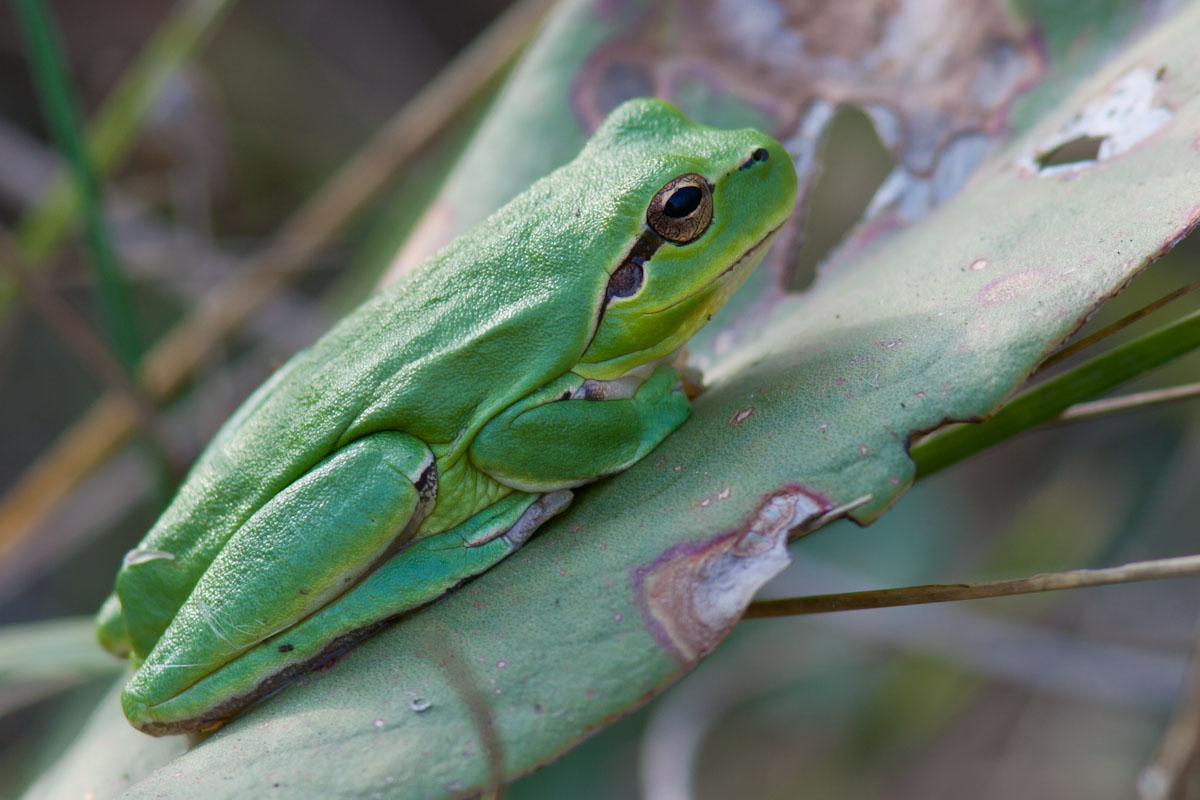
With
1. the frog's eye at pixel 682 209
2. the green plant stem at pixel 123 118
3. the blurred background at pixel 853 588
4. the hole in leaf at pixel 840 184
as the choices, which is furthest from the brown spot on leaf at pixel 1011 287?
the hole in leaf at pixel 840 184

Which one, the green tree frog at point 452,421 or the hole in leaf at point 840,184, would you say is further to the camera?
the hole in leaf at point 840,184

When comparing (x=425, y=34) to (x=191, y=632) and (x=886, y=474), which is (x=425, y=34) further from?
(x=886, y=474)

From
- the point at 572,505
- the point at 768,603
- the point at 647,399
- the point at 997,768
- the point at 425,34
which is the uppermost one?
the point at 425,34

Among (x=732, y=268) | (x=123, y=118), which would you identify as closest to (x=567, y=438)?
(x=732, y=268)

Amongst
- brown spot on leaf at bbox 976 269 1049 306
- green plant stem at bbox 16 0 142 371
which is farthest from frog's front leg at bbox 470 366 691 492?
green plant stem at bbox 16 0 142 371

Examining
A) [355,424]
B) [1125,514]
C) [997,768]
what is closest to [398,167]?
[355,424]

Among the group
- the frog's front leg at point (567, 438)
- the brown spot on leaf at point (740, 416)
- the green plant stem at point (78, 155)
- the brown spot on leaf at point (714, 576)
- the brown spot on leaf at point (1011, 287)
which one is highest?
the green plant stem at point (78, 155)

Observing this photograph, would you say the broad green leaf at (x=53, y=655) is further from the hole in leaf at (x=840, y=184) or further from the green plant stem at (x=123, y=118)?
the hole in leaf at (x=840, y=184)

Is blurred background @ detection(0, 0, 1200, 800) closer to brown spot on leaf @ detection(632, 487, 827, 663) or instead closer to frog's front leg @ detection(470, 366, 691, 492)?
frog's front leg @ detection(470, 366, 691, 492)
